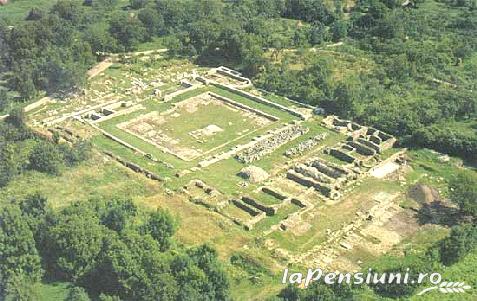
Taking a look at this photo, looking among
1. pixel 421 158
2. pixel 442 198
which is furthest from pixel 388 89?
pixel 442 198

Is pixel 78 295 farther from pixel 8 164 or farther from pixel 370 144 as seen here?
pixel 370 144

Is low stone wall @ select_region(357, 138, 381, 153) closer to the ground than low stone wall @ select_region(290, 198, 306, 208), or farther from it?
farther from it

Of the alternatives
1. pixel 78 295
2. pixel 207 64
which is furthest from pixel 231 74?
pixel 78 295

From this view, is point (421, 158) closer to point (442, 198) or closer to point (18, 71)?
point (442, 198)

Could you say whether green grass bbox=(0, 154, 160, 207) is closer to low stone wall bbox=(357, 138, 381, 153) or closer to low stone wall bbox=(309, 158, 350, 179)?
low stone wall bbox=(309, 158, 350, 179)

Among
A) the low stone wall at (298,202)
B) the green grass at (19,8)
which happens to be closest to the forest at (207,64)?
the green grass at (19,8)

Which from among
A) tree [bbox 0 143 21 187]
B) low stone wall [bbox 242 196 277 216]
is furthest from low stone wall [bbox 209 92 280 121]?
tree [bbox 0 143 21 187]

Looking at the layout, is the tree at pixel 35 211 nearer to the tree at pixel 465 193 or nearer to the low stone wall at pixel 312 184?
the low stone wall at pixel 312 184
